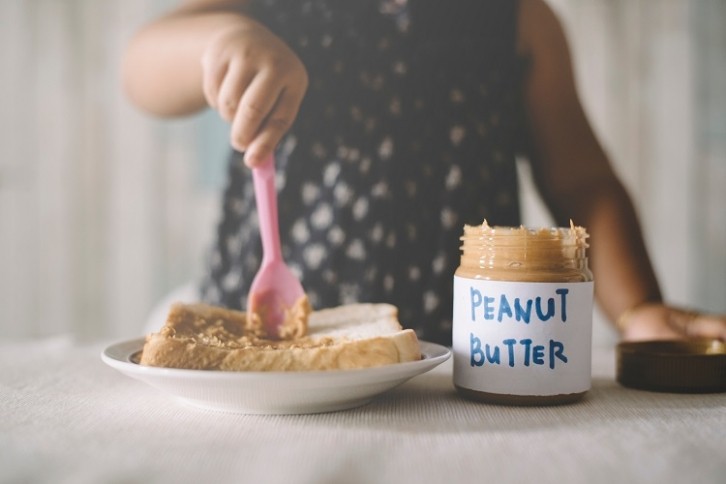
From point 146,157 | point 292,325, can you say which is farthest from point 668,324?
point 146,157

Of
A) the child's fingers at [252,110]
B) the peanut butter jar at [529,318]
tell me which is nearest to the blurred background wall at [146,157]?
the child's fingers at [252,110]

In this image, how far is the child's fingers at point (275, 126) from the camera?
86 centimetres

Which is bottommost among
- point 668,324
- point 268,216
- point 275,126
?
point 668,324

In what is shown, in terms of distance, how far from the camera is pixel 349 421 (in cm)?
57

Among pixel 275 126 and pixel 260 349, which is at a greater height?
pixel 275 126

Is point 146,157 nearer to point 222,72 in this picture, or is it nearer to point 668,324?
point 222,72

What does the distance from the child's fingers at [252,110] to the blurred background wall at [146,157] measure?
0.78 ft

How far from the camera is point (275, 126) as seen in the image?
98cm

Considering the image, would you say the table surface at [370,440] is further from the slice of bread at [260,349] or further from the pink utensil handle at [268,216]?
the pink utensil handle at [268,216]

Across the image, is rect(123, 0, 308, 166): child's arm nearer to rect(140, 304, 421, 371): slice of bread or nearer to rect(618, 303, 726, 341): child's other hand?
rect(140, 304, 421, 371): slice of bread

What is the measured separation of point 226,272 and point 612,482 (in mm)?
862

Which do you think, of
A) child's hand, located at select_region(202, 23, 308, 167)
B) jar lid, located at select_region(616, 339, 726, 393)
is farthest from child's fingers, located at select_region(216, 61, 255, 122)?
jar lid, located at select_region(616, 339, 726, 393)

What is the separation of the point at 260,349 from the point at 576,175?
2.51 feet

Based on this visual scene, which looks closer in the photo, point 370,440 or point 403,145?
point 370,440
